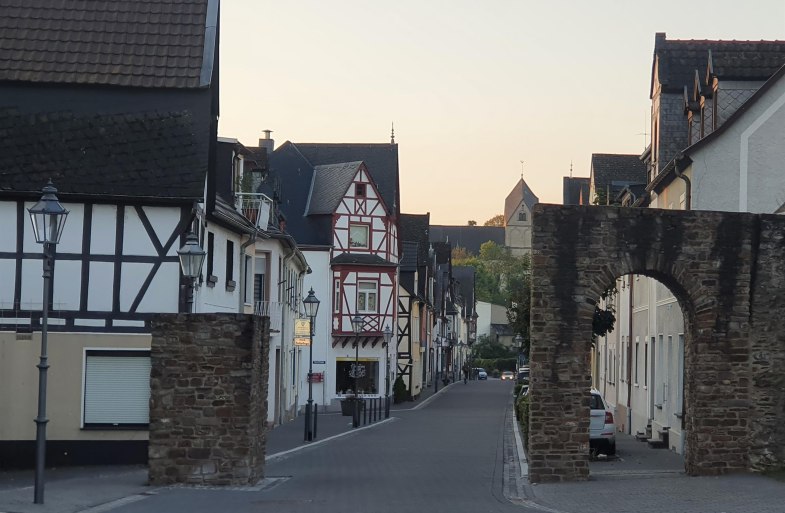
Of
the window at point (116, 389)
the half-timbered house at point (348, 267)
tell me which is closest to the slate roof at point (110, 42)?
the window at point (116, 389)

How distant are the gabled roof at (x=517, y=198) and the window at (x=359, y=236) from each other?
435ft

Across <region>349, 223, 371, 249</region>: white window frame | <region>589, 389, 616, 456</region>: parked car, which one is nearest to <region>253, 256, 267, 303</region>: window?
<region>589, 389, 616, 456</region>: parked car

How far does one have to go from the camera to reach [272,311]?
3828 centimetres

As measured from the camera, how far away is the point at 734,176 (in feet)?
85.6

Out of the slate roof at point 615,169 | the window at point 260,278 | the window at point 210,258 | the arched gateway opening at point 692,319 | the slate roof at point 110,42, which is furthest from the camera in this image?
the slate roof at point 615,169

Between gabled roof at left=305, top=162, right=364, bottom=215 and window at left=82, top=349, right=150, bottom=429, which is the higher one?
gabled roof at left=305, top=162, right=364, bottom=215

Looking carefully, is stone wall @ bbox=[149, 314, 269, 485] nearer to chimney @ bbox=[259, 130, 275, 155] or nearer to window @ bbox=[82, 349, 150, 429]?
window @ bbox=[82, 349, 150, 429]

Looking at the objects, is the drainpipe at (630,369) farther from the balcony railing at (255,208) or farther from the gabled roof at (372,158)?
the gabled roof at (372,158)

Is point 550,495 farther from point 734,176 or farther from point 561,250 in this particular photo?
point 734,176

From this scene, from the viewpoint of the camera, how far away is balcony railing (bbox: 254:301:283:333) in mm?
36906

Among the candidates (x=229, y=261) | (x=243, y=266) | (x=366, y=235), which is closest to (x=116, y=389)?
(x=229, y=261)

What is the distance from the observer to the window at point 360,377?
5738 centimetres

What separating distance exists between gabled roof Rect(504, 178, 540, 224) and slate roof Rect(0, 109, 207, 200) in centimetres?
16657

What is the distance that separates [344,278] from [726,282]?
38206mm
